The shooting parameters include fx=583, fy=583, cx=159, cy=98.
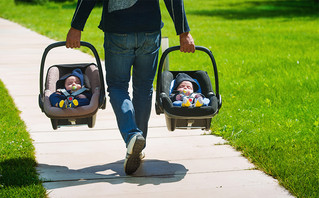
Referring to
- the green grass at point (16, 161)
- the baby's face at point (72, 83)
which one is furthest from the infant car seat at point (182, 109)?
the green grass at point (16, 161)

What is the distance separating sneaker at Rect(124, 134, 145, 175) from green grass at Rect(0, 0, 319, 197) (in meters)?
1.15

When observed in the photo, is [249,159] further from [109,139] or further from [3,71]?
[3,71]

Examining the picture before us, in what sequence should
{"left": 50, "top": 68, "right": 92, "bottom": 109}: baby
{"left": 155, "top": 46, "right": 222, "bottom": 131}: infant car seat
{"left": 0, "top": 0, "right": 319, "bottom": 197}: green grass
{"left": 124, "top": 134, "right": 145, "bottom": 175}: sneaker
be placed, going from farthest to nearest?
{"left": 0, "top": 0, "right": 319, "bottom": 197}: green grass → {"left": 50, "top": 68, "right": 92, "bottom": 109}: baby → {"left": 155, "top": 46, "right": 222, "bottom": 131}: infant car seat → {"left": 124, "top": 134, "right": 145, "bottom": 175}: sneaker

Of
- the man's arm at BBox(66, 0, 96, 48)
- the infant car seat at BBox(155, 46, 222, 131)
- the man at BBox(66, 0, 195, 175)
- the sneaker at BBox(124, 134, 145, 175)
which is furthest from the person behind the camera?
the infant car seat at BBox(155, 46, 222, 131)

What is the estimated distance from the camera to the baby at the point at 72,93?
4887mm

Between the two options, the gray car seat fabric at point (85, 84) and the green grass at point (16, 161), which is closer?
the green grass at point (16, 161)

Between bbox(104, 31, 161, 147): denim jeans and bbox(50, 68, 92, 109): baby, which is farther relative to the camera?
bbox(50, 68, 92, 109): baby

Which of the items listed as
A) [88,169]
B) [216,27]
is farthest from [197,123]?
[216,27]

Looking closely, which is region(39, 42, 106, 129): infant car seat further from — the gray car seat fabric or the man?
the man

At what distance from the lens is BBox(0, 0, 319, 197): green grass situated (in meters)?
5.25

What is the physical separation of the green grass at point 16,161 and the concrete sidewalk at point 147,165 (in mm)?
98

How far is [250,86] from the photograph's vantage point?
8.95 m

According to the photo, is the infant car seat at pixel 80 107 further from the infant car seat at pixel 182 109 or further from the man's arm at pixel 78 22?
the infant car seat at pixel 182 109

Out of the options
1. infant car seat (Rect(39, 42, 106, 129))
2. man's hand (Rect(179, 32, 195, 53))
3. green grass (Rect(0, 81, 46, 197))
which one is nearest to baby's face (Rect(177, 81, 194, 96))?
man's hand (Rect(179, 32, 195, 53))
